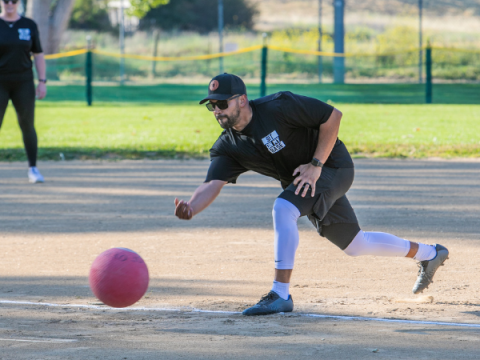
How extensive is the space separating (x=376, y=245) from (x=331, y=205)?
50cm

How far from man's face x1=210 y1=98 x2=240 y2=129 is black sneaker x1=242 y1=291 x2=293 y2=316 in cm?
105

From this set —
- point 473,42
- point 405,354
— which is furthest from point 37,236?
point 473,42

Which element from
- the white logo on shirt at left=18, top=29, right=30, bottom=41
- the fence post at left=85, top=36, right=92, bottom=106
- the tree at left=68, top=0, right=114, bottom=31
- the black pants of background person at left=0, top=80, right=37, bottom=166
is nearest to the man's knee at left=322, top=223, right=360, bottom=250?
the black pants of background person at left=0, top=80, right=37, bottom=166

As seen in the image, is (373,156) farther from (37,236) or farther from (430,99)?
(430,99)

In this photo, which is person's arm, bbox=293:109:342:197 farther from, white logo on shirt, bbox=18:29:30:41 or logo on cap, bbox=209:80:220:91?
white logo on shirt, bbox=18:29:30:41

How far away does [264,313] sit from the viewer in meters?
4.39

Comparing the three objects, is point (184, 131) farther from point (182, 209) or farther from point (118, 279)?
point (118, 279)

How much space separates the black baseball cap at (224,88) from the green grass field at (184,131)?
7827 mm

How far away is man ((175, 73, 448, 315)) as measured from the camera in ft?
14.5

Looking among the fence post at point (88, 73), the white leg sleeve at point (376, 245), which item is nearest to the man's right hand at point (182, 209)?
the white leg sleeve at point (376, 245)

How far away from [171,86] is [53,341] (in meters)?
22.2

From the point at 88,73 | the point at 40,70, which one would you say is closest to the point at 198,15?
the point at 88,73

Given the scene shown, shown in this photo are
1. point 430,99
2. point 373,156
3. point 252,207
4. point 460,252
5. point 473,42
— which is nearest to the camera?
point 460,252

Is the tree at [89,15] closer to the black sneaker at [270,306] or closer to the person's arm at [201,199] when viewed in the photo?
the person's arm at [201,199]
